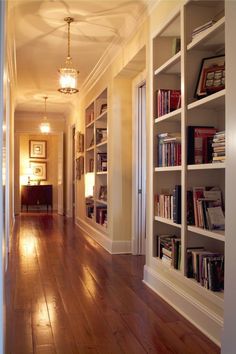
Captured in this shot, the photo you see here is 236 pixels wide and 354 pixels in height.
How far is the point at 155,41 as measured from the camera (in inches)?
143

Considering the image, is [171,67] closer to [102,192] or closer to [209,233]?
[209,233]

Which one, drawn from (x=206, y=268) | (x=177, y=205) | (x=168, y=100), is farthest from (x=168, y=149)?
(x=206, y=268)

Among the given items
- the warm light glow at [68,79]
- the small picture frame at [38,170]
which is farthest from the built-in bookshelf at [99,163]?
the small picture frame at [38,170]

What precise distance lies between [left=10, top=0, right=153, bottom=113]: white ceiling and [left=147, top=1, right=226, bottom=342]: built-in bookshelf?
29.9 inches

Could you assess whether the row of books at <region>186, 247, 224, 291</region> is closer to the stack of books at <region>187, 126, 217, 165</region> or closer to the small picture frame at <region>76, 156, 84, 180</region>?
the stack of books at <region>187, 126, 217, 165</region>

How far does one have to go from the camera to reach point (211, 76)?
280 centimetres

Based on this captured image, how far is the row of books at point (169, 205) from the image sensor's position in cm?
307

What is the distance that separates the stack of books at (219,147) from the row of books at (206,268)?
2.23 feet

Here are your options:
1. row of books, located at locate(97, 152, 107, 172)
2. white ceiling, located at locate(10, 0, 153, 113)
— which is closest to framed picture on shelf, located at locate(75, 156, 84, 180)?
row of books, located at locate(97, 152, 107, 172)

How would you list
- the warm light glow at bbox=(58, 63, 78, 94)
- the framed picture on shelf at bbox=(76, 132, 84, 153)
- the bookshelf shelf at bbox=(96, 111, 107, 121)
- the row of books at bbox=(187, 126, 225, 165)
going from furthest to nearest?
1. the framed picture on shelf at bbox=(76, 132, 84, 153)
2. the bookshelf shelf at bbox=(96, 111, 107, 121)
3. the warm light glow at bbox=(58, 63, 78, 94)
4. the row of books at bbox=(187, 126, 225, 165)

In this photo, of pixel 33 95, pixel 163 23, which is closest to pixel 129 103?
pixel 163 23

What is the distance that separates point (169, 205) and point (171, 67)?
1.21 metres

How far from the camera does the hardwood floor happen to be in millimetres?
2361

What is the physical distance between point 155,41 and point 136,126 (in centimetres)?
162
